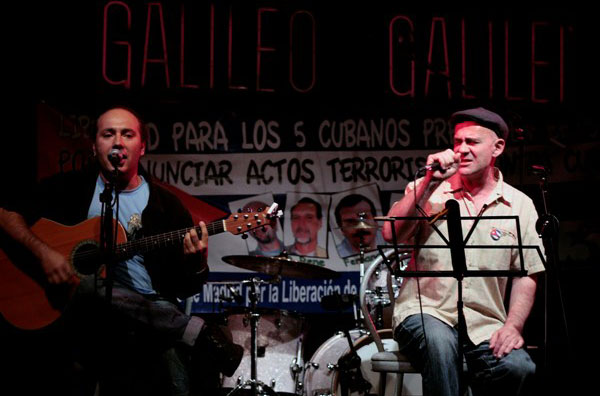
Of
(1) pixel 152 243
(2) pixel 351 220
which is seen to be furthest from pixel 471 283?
(2) pixel 351 220

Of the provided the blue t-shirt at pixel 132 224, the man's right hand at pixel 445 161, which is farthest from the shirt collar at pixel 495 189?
the blue t-shirt at pixel 132 224

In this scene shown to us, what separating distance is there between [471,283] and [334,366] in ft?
6.47

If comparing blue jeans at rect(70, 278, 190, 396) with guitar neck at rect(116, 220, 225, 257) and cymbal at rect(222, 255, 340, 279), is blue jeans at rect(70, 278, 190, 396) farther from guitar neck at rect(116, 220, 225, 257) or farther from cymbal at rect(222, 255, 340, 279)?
cymbal at rect(222, 255, 340, 279)

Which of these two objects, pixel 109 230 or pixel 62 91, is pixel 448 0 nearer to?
pixel 62 91

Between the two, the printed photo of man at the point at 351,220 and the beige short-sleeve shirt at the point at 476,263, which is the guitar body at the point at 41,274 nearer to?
the beige short-sleeve shirt at the point at 476,263

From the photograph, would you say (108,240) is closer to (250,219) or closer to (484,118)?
(250,219)

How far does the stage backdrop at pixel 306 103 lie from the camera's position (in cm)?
644

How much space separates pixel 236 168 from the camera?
6.51 meters

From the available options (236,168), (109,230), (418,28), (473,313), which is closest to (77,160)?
(236,168)

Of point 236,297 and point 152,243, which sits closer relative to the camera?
point 152,243

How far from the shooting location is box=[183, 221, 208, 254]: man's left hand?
4332 mm

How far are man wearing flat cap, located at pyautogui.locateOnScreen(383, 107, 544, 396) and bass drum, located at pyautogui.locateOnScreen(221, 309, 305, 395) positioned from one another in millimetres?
2257

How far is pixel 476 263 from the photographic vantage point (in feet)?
13.7

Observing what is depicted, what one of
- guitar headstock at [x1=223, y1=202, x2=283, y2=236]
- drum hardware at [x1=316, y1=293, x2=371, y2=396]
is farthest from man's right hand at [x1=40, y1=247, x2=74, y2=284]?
drum hardware at [x1=316, y1=293, x2=371, y2=396]
